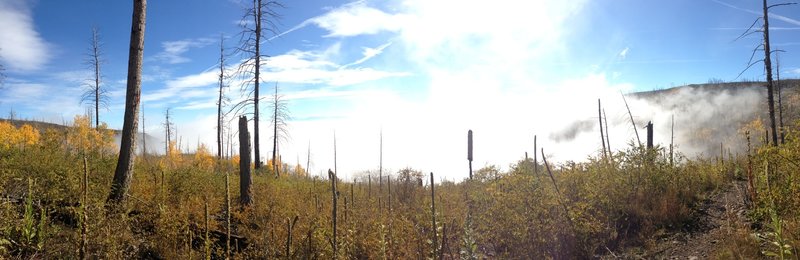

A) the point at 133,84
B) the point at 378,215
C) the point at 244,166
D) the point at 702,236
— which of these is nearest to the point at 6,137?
the point at 244,166

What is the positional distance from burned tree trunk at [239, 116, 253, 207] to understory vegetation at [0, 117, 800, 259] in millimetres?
323

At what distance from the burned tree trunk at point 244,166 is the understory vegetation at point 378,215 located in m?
0.32

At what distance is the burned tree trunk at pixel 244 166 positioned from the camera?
35.8ft

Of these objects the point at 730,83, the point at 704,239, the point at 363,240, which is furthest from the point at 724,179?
the point at 730,83

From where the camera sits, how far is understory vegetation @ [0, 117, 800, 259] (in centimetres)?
587

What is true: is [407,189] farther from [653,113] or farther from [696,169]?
[653,113]

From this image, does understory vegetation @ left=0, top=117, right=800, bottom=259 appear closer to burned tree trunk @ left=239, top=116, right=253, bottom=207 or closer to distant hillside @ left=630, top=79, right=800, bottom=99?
burned tree trunk @ left=239, top=116, right=253, bottom=207

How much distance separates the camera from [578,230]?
29.7 ft

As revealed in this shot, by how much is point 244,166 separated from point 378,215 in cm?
417

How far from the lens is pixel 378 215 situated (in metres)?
10.3

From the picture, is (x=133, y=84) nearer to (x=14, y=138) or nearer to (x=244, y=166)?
(x=244, y=166)

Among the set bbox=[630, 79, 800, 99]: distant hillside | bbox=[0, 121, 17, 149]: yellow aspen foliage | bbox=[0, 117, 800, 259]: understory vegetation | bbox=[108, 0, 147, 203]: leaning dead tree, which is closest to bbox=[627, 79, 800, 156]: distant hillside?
bbox=[630, 79, 800, 99]: distant hillside

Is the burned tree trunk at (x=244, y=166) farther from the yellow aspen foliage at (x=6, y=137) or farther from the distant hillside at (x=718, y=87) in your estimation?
the distant hillside at (x=718, y=87)

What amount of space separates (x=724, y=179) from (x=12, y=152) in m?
20.6
